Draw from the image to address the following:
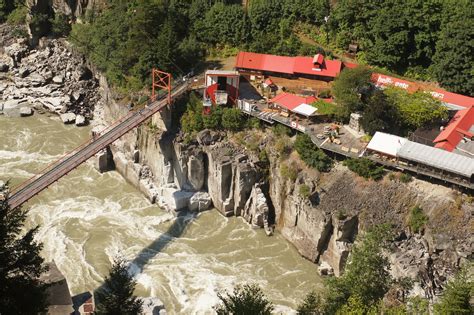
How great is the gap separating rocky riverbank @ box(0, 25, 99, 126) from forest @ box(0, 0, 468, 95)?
3.03m

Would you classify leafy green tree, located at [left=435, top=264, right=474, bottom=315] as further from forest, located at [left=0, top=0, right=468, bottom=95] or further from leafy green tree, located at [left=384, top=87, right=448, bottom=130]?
forest, located at [left=0, top=0, right=468, bottom=95]

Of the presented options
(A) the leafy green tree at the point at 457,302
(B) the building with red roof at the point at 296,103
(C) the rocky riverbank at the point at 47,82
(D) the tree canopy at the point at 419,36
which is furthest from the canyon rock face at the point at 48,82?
(A) the leafy green tree at the point at 457,302

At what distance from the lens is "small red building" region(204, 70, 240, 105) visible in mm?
46250

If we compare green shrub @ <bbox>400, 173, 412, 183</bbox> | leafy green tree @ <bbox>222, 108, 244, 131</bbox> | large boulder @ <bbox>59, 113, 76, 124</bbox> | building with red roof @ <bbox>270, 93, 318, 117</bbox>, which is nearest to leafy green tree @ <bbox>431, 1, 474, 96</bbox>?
building with red roof @ <bbox>270, 93, 318, 117</bbox>

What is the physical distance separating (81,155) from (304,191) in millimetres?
16826

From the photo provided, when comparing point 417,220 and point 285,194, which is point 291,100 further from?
point 417,220

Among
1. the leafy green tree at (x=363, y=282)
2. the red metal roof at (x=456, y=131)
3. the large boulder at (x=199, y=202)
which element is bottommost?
the large boulder at (x=199, y=202)

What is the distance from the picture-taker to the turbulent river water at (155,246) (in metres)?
36.2

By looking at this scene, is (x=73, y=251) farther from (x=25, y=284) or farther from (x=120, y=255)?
(x=25, y=284)

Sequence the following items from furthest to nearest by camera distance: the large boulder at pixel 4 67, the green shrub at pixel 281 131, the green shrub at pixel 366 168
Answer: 1. the large boulder at pixel 4 67
2. the green shrub at pixel 281 131
3. the green shrub at pixel 366 168

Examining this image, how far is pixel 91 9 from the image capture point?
67062 mm

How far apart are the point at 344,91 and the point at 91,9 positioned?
38109 millimetres

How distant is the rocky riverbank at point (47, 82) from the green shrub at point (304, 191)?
27060 mm

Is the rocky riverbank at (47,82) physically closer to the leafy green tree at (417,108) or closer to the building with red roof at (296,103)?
the building with red roof at (296,103)
